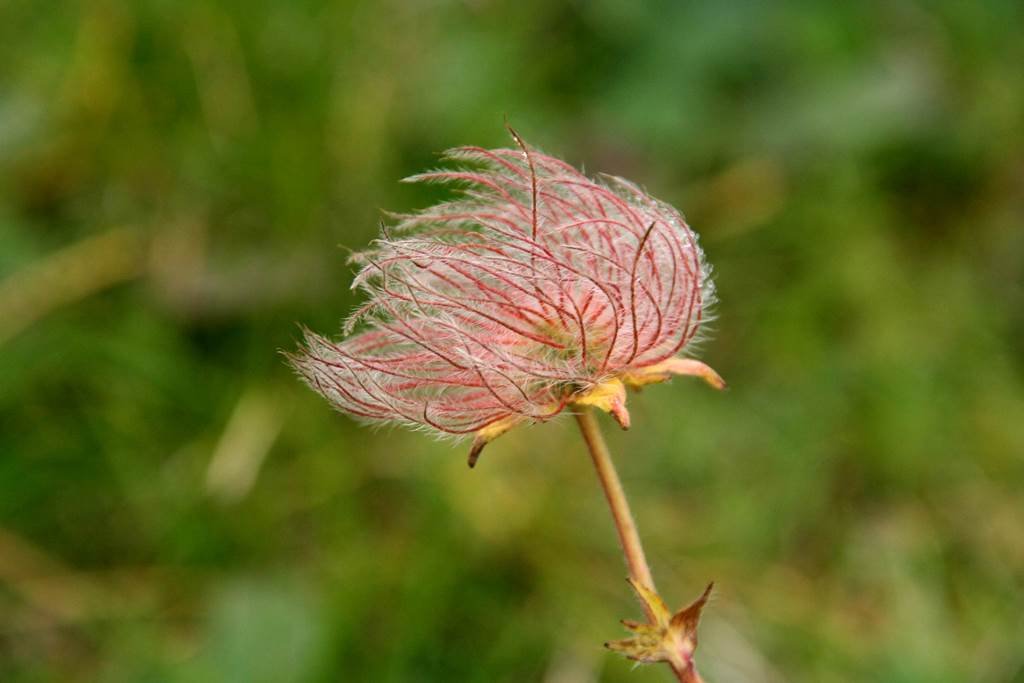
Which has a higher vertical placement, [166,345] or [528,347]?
[528,347]

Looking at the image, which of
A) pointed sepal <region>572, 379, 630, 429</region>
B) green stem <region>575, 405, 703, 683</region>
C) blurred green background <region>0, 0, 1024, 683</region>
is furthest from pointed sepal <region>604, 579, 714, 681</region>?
blurred green background <region>0, 0, 1024, 683</region>

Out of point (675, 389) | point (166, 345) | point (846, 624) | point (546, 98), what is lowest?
point (846, 624)

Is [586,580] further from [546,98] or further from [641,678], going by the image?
[546,98]

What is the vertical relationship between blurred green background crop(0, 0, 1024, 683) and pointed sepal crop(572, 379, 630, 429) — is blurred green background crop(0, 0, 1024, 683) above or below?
below

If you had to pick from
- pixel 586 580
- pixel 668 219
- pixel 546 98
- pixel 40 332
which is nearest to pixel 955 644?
pixel 586 580

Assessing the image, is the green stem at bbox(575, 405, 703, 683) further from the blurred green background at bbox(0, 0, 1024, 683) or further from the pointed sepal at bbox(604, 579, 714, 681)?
the blurred green background at bbox(0, 0, 1024, 683)

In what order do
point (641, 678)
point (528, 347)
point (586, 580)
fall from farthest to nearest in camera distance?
point (586, 580), point (641, 678), point (528, 347)
